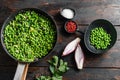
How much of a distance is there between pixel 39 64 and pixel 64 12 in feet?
0.93

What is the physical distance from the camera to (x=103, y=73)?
1.80 m

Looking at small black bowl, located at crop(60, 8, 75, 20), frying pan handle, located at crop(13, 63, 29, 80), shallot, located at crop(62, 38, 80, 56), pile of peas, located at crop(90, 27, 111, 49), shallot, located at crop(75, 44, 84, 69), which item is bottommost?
frying pan handle, located at crop(13, 63, 29, 80)

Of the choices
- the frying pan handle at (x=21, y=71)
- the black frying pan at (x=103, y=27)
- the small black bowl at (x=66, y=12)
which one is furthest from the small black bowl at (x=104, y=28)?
the frying pan handle at (x=21, y=71)

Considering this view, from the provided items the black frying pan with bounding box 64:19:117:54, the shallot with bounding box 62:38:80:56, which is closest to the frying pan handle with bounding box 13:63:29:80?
the shallot with bounding box 62:38:80:56

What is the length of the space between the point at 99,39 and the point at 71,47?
14 cm

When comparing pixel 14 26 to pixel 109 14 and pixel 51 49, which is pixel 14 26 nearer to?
pixel 51 49

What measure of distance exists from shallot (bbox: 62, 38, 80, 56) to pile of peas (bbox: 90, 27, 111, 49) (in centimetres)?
7

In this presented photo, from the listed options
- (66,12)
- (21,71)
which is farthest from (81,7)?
(21,71)

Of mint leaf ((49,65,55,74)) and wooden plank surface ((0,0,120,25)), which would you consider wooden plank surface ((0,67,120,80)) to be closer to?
mint leaf ((49,65,55,74))

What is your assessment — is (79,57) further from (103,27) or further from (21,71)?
(21,71)

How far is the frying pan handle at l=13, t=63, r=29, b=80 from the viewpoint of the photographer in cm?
165

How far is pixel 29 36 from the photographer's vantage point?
1.76m

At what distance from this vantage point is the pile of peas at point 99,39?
1.79 meters

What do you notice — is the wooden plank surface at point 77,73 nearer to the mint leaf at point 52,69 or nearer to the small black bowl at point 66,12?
the mint leaf at point 52,69
